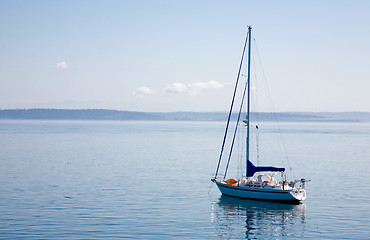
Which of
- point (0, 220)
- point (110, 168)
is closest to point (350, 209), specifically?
point (0, 220)

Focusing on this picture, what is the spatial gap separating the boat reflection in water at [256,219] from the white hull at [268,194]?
47 cm

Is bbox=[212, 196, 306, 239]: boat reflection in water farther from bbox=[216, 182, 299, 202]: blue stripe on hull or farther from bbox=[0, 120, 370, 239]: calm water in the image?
bbox=[216, 182, 299, 202]: blue stripe on hull

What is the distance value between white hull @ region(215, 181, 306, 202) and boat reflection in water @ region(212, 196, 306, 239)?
0.47m

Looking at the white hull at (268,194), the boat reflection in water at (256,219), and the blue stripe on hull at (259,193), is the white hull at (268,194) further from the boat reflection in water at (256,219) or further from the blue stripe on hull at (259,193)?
the boat reflection in water at (256,219)

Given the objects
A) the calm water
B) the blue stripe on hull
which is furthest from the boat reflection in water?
the blue stripe on hull

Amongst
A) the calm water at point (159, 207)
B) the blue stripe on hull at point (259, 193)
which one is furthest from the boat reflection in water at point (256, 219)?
the blue stripe on hull at point (259, 193)

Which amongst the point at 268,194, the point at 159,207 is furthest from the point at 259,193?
the point at 159,207

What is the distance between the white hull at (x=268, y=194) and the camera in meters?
42.3

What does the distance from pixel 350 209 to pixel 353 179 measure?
20.6 meters

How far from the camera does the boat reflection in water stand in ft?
108

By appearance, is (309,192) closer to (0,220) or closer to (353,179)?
(353,179)

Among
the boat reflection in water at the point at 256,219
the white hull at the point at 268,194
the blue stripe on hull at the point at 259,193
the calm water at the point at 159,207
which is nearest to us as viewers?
the calm water at the point at 159,207

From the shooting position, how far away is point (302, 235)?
107 feet

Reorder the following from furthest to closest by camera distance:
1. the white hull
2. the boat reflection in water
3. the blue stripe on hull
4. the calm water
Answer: the blue stripe on hull, the white hull, the boat reflection in water, the calm water
